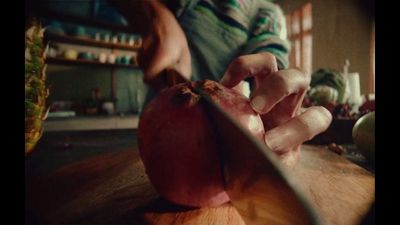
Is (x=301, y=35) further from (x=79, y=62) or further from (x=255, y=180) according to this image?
(x=255, y=180)

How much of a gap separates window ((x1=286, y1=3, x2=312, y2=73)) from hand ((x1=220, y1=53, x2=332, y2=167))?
372 cm

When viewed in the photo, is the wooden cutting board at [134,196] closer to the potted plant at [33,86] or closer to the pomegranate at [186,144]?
the pomegranate at [186,144]

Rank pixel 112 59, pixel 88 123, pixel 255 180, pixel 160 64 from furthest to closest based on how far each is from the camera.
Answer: pixel 112 59 → pixel 88 123 → pixel 160 64 → pixel 255 180

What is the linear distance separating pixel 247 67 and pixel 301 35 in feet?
14.2

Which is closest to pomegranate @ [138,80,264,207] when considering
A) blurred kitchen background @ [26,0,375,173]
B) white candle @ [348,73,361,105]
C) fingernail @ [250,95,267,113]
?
fingernail @ [250,95,267,113]

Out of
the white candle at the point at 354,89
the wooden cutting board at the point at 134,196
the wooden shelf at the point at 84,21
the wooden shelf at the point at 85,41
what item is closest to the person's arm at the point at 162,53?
the wooden cutting board at the point at 134,196

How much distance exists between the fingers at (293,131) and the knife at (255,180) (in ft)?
→ 0.39

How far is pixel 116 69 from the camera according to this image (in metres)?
3.24

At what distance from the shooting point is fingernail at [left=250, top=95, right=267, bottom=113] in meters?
0.41

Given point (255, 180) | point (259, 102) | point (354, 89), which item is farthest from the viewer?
point (354, 89)

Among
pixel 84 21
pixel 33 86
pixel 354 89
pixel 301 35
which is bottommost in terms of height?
pixel 33 86

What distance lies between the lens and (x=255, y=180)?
290mm

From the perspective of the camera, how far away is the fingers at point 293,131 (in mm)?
445

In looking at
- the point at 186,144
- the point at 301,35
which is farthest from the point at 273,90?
the point at 301,35
